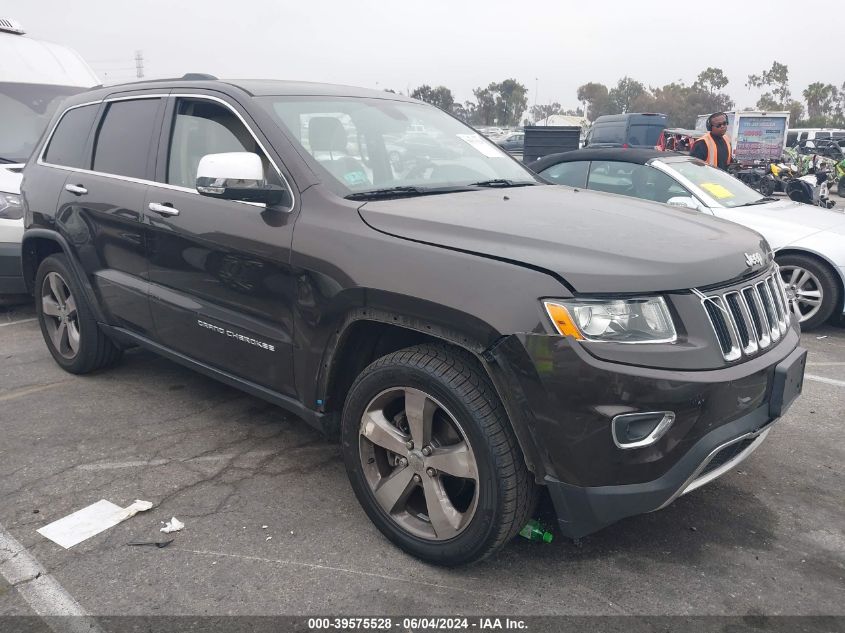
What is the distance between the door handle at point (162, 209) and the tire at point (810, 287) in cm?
485

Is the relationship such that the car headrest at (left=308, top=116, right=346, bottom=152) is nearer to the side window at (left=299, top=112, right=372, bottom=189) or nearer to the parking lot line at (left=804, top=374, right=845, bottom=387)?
the side window at (left=299, top=112, right=372, bottom=189)

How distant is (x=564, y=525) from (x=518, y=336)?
67 cm

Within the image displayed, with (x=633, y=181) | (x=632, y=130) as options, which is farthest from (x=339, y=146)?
(x=632, y=130)

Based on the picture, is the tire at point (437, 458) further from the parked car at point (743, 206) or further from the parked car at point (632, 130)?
the parked car at point (632, 130)

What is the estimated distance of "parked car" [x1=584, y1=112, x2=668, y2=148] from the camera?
20562mm

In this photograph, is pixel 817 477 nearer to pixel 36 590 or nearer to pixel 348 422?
pixel 348 422

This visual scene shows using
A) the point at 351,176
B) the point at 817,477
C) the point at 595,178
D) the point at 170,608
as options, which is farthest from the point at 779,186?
the point at 170,608

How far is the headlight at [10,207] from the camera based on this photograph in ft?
19.4

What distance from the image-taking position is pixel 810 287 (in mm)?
5996

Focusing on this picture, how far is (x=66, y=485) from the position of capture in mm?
3318

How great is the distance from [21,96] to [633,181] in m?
6.37

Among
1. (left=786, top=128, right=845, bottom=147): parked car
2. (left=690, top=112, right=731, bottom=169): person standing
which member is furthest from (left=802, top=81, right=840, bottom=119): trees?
(left=690, top=112, right=731, bottom=169): person standing

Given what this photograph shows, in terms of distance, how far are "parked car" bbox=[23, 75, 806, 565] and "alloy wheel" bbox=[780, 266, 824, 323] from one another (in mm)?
3317

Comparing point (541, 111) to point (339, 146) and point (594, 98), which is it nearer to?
point (594, 98)
